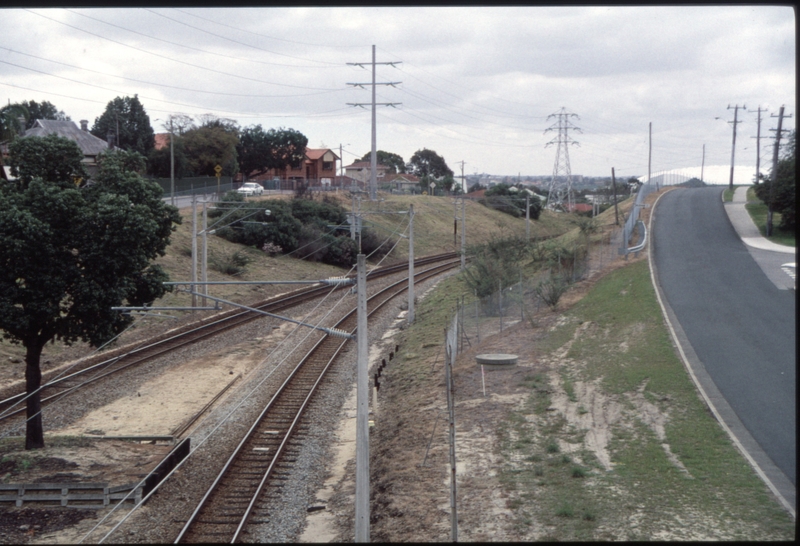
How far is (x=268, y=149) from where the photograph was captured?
3177 inches

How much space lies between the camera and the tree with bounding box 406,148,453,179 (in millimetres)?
130000

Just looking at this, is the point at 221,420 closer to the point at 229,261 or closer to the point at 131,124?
the point at 229,261

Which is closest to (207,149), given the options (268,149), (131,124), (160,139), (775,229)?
(160,139)

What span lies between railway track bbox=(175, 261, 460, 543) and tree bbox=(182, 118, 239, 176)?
40.3 m

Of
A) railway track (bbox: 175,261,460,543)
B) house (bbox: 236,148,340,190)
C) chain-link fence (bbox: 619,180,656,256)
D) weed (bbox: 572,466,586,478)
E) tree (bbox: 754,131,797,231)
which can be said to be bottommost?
railway track (bbox: 175,261,460,543)

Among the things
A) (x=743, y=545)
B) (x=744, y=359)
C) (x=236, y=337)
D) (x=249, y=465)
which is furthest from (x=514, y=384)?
(x=743, y=545)

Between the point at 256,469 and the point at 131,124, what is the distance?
5033cm

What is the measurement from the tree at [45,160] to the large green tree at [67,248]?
20 mm

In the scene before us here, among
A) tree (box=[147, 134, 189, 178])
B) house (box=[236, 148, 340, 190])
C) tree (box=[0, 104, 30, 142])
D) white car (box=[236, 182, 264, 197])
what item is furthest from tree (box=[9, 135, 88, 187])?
house (box=[236, 148, 340, 190])

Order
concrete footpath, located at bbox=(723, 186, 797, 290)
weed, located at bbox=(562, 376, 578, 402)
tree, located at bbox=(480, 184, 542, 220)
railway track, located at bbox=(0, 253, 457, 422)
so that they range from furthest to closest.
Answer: tree, located at bbox=(480, 184, 542, 220), concrete footpath, located at bbox=(723, 186, 797, 290), railway track, located at bbox=(0, 253, 457, 422), weed, located at bbox=(562, 376, 578, 402)

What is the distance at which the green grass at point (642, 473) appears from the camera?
33.5 feet

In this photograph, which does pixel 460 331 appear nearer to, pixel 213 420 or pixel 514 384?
pixel 514 384

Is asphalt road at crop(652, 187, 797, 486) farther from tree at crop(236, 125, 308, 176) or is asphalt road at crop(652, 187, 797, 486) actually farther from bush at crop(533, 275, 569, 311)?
tree at crop(236, 125, 308, 176)

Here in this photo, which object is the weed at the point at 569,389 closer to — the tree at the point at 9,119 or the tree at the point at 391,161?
the tree at the point at 9,119
